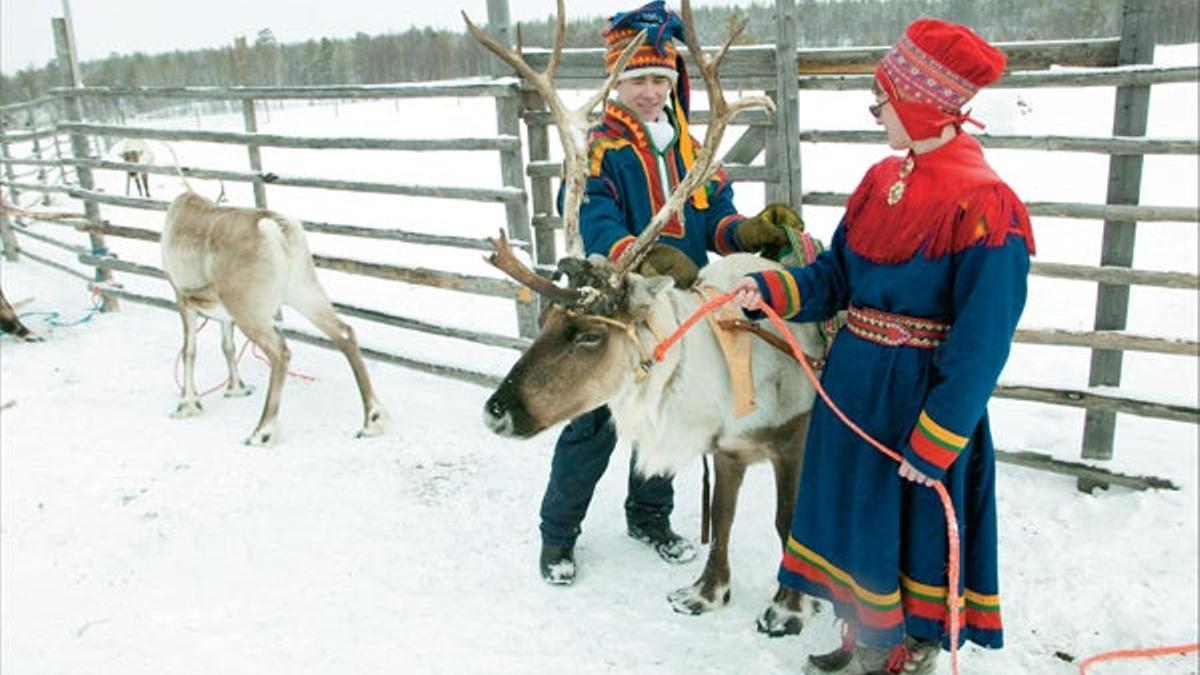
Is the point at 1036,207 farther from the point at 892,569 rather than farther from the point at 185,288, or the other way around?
the point at 185,288

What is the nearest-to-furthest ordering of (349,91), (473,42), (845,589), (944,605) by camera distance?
(944,605)
(845,589)
(349,91)
(473,42)

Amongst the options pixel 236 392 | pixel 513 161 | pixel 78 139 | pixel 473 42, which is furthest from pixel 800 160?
pixel 473 42

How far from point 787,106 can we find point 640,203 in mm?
1517

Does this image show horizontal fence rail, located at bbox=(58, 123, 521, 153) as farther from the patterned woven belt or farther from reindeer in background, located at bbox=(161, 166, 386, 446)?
the patterned woven belt

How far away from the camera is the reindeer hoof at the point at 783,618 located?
3035 millimetres

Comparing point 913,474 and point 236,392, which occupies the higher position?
point 913,474

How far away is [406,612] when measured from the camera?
331 centimetres

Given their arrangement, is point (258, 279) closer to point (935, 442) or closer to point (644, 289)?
point (644, 289)

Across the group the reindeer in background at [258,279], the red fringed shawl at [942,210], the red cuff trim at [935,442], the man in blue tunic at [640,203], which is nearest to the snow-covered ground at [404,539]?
the reindeer in background at [258,279]

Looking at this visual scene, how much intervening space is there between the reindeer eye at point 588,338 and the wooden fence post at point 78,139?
667 centimetres

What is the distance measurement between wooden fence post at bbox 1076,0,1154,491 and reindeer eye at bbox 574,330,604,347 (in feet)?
8.59

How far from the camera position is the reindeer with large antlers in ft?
8.54

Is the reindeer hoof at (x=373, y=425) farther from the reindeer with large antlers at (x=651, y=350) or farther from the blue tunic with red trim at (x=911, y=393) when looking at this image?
the blue tunic with red trim at (x=911, y=393)

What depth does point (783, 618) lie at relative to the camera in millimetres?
3051
